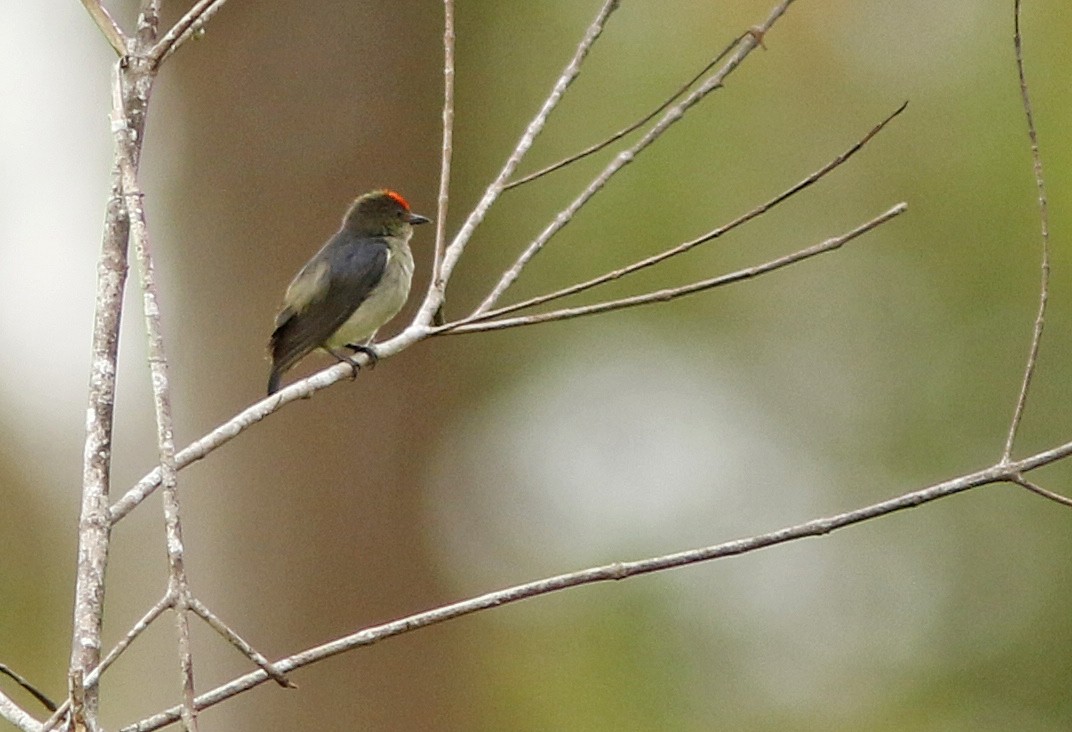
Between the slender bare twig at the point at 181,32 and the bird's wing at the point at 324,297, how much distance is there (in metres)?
2.65

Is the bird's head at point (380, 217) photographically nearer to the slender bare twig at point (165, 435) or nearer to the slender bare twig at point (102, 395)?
the slender bare twig at point (102, 395)

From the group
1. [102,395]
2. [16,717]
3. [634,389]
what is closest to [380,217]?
[634,389]

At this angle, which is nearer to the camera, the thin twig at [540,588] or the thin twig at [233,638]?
the thin twig at [233,638]

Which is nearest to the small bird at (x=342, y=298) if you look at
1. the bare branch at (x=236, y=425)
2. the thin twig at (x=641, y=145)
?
the bare branch at (x=236, y=425)

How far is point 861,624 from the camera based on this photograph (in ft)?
24.0

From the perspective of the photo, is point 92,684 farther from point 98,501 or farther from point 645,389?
point 645,389

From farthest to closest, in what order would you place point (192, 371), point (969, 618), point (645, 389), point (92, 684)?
point (645, 389), point (969, 618), point (192, 371), point (92, 684)

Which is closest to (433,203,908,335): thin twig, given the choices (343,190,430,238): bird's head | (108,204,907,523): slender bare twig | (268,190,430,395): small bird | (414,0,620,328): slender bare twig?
(108,204,907,523): slender bare twig

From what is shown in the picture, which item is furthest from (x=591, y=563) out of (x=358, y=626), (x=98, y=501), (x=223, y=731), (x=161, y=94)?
(x=98, y=501)

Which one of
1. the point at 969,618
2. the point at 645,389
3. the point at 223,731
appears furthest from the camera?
the point at 645,389

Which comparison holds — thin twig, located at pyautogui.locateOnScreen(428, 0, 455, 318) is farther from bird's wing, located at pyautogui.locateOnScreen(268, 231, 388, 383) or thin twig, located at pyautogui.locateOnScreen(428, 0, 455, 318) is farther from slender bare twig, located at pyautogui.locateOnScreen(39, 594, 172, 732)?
bird's wing, located at pyautogui.locateOnScreen(268, 231, 388, 383)

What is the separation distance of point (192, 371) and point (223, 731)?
1636 millimetres

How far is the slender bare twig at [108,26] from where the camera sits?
2326 millimetres

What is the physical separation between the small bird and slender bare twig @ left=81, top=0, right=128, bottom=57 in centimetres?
250
